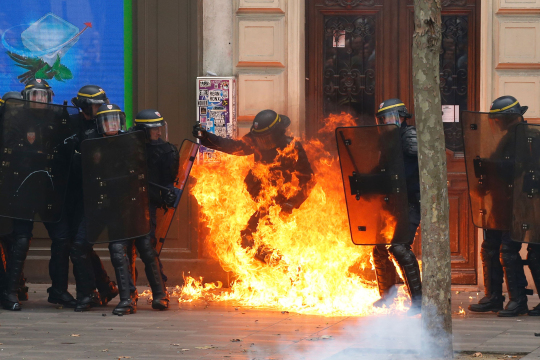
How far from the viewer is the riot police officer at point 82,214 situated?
748 centimetres

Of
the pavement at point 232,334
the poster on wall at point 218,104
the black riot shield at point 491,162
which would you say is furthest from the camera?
the poster on wall at point 218,104

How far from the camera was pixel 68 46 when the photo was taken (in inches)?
375

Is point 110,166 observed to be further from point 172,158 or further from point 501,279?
point 501,279

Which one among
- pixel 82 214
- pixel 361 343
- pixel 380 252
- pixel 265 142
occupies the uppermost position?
pixel 265 142

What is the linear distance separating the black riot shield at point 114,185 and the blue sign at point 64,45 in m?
2.33

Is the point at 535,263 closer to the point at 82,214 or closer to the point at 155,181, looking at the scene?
the point at 155,181

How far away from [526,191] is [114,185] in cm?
358

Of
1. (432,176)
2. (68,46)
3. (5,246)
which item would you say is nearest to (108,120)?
(5,246)

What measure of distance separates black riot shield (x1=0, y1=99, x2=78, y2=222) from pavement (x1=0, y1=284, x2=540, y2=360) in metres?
0.97

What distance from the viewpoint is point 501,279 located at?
24.4ft

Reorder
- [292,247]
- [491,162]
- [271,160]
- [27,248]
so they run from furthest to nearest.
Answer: [271,160] < [292,247] < [27,248] < [491,162]

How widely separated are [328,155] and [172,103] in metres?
1.96

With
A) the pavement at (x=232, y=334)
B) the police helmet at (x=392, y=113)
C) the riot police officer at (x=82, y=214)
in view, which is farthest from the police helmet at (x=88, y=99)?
the police helmet at (x=392, y=113)

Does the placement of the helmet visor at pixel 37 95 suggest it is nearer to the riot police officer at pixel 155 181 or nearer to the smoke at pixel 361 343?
the riot police officer at pixel 155 181
